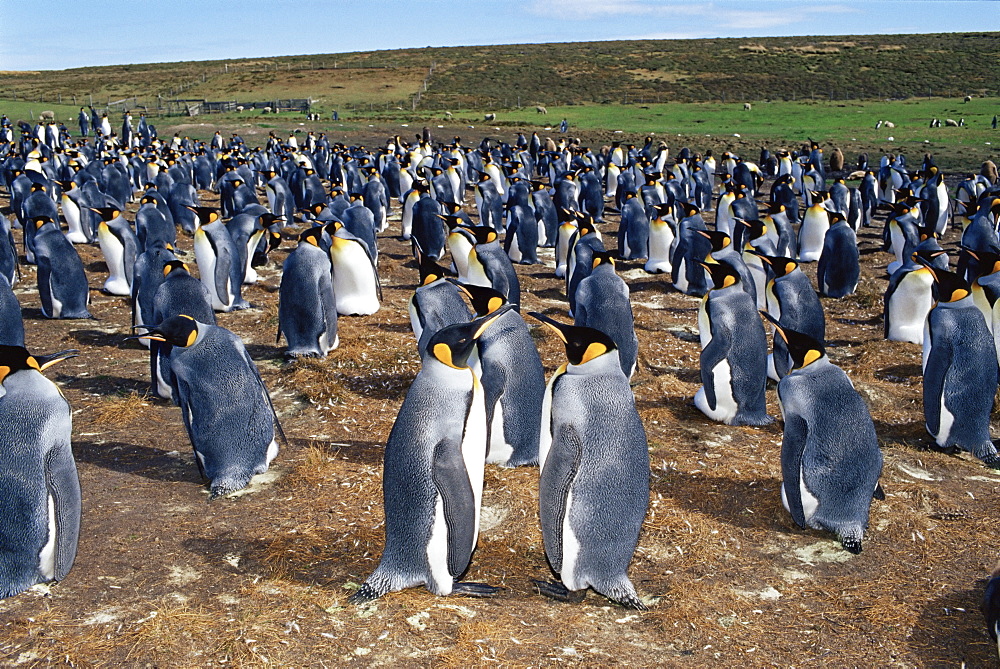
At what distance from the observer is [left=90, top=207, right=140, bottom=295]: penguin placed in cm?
1003

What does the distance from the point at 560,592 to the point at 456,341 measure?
129cm

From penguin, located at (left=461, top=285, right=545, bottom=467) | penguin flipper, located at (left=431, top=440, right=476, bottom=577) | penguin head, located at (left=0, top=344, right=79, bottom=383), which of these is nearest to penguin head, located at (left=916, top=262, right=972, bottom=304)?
penguin, located at (left=461, top=285, right=545, bottom=467)

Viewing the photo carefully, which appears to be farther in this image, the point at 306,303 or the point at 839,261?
the point at 839,261

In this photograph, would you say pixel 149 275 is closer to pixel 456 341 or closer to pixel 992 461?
pixel 456 341

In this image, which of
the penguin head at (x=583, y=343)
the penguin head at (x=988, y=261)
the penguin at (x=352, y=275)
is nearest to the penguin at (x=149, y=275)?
the penguin at (x=352, y=275)

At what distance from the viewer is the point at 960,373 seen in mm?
5773

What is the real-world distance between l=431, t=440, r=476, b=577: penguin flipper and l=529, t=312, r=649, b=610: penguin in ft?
1.21

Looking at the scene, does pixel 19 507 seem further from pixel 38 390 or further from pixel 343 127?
pixel 343 127

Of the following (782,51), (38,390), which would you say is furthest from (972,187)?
(782,51)

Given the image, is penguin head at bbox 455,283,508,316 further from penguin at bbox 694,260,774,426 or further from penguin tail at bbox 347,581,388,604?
penguin at bbox 694,260,774,426

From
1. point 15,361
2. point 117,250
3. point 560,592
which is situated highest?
point 15,361

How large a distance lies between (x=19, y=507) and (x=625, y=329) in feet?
14.8

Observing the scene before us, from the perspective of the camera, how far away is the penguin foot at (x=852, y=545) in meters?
4.43

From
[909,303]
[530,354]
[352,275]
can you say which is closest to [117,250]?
[352,275]
